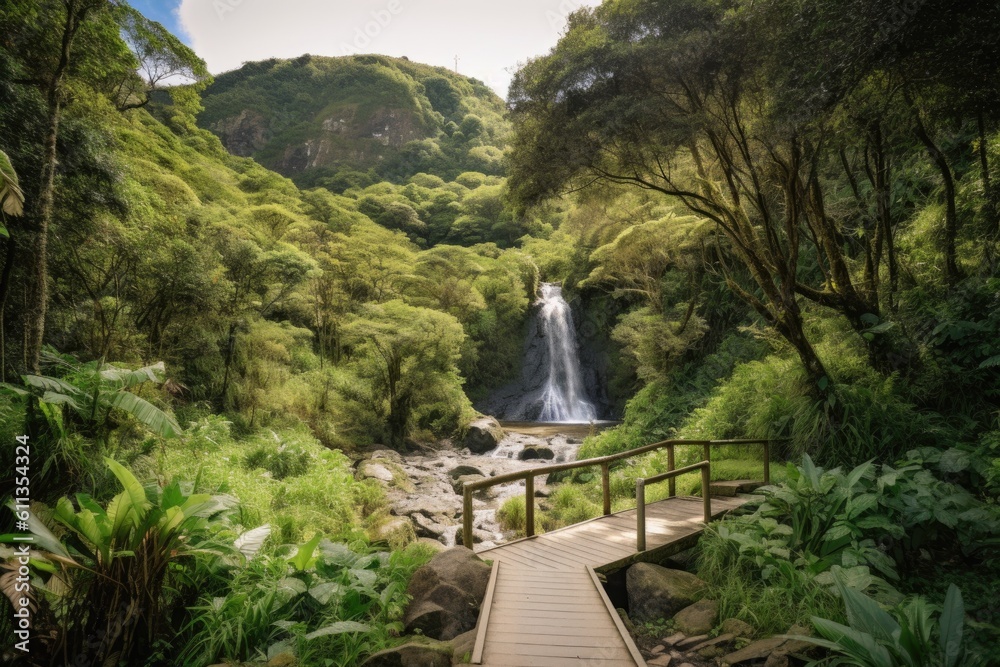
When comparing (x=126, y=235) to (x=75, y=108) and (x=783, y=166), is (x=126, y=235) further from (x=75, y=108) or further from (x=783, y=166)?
(x=783, y=166)

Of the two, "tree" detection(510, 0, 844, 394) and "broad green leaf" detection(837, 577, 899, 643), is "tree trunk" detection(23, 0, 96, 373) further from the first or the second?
"broad green leaf" detection(837, 577, 899, 643)

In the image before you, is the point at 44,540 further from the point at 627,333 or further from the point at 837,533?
the point at 627,333

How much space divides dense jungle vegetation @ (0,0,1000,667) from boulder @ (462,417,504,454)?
4456mm

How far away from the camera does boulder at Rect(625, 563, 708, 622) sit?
15.9ft

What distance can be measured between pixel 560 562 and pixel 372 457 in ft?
33.2

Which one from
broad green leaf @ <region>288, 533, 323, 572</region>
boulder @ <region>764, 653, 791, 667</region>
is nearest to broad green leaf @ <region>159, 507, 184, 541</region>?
broad green leaf @ <region>288, 533, 323, 572</region>

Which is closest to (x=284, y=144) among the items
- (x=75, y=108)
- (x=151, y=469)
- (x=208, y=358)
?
(x=208, y=358)

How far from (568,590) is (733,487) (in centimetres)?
416

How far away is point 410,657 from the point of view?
350 cm

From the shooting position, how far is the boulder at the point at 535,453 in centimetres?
1586

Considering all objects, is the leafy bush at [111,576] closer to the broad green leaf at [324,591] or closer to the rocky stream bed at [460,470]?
the broad green leaf at [324,591]

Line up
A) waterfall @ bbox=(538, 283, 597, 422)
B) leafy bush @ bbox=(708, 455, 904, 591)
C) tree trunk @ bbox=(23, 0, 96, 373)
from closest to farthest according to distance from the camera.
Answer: leafy bush @ bbox=(708, 455, 904, 591) → tree trunk @ bbox=(23, 0, 96, 373) → waterfall @ bbox=(538, 283, 597, 422)

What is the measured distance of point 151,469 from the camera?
18.5 feet

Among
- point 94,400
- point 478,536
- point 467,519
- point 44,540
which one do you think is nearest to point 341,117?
point 478,536
